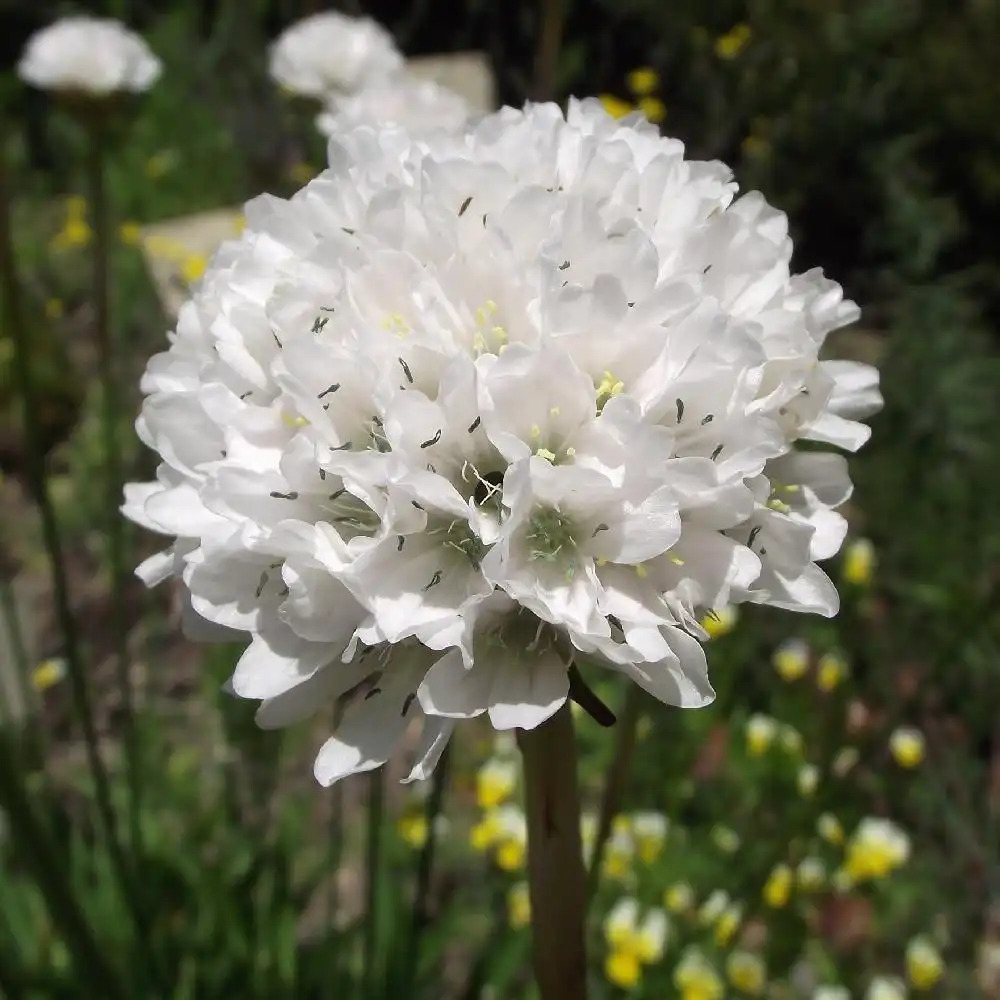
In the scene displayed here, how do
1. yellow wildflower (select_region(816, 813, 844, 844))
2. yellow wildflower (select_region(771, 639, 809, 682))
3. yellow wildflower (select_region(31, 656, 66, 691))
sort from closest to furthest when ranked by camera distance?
yellow wildflower (select_region(816, 813, 844, 844)) < yellow wildflower (select_region(771, 639, 809, 682)) < yellow wildflower (select_region(31, 656, 66, 691))

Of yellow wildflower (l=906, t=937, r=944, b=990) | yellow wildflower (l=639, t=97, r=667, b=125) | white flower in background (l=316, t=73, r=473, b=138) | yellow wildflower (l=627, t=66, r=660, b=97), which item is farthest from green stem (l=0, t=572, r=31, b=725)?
yellow wildflower (l=627, t=66, r=660, b=97)

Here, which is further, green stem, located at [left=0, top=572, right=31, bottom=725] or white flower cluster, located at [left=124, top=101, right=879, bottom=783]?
green stem, located at [left=0, top=572, right=31, bottom=725]

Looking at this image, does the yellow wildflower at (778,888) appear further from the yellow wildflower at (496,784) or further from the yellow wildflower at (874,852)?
the yellow wildflower at (496,784)

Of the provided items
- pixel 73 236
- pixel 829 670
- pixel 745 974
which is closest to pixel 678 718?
pixel 829 670

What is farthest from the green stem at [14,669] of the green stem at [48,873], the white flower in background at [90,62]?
the white flower in background at [90,62]

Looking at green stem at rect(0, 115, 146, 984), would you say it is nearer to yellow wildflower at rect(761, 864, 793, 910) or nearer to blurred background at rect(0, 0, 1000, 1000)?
blurred background at rect(0, 0, 1000, 1000)
